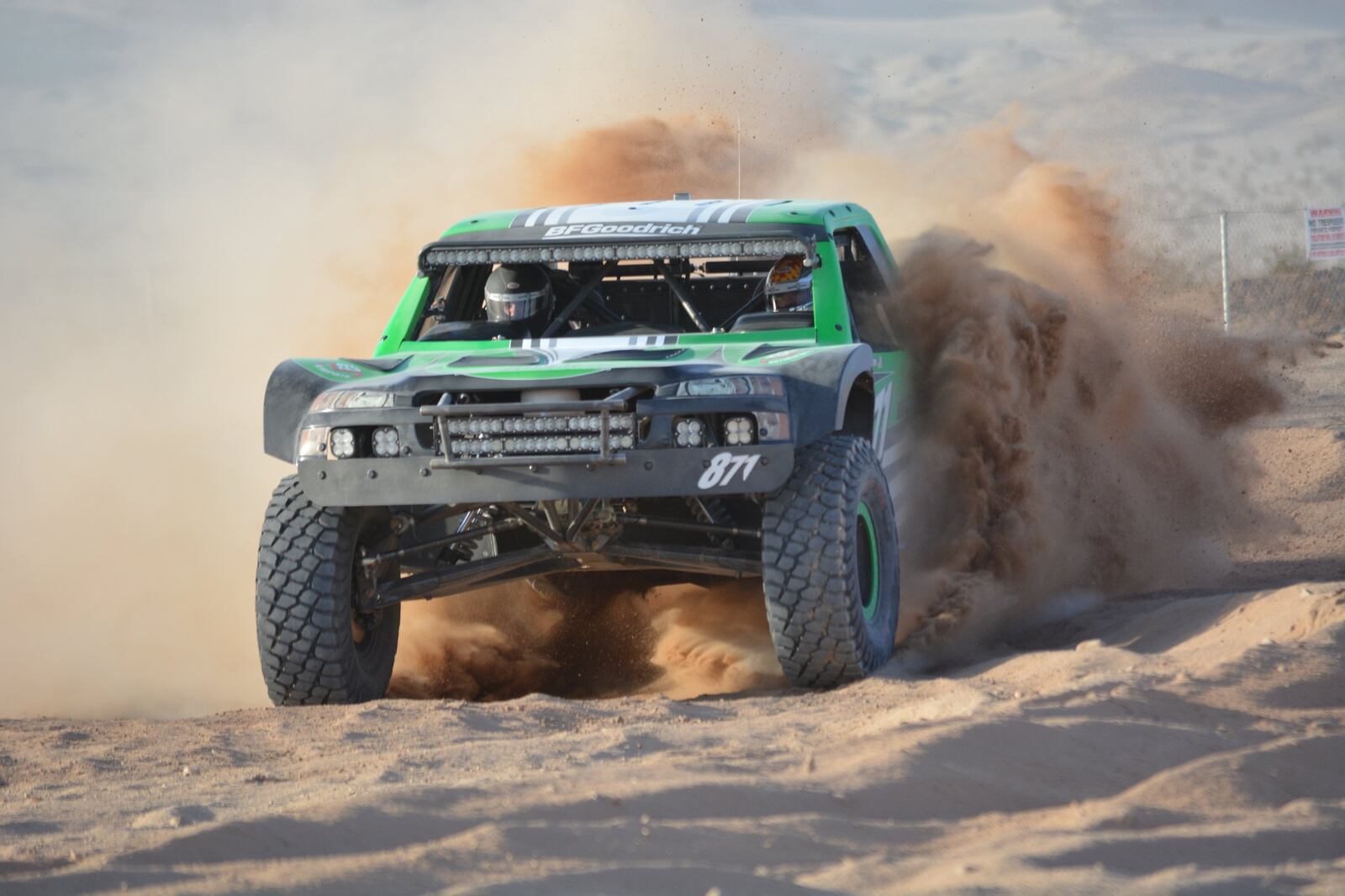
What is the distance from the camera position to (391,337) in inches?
270

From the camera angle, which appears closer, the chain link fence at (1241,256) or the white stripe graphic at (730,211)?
the white stripe graphic at (730,211)

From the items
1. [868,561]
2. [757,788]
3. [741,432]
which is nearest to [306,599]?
[741,432]

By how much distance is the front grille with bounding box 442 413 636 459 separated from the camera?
547 centimetres

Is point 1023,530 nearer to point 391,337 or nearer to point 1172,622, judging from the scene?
point 1172,622

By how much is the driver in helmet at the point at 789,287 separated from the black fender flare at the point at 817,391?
956mm

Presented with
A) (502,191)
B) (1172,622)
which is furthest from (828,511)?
(502,191)

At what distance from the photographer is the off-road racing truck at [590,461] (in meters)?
5.49

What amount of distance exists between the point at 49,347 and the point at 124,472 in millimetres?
2663

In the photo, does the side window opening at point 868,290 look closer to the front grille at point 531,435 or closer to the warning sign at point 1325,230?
the front grille at point 531,435

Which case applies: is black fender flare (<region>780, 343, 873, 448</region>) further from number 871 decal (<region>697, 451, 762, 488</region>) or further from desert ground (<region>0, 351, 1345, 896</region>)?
desert ground (<region>0, 351, 1345, 896</region>)

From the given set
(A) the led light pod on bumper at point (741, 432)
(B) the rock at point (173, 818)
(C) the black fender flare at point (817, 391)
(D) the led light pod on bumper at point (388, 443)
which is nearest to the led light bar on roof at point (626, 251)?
(C) the black fender flare at point (817, 391)

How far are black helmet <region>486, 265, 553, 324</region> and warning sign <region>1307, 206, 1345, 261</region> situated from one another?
37.7 feet

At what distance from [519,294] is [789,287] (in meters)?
1.08

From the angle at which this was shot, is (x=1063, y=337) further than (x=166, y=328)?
No
